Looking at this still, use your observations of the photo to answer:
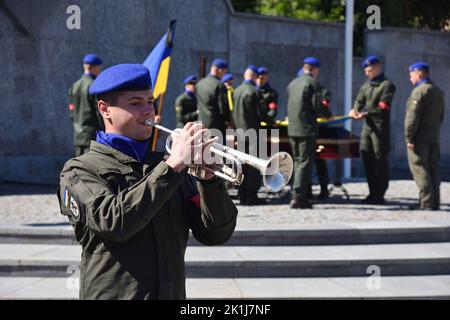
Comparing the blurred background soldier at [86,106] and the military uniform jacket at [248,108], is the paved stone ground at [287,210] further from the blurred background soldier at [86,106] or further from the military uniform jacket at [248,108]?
the military uniform jacket at [248,108]

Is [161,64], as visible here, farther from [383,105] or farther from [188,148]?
[188,148]

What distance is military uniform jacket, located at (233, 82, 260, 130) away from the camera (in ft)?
33.8

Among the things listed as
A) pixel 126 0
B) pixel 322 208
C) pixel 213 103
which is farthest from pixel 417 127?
pixel 126 0

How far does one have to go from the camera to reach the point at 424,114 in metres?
9.90

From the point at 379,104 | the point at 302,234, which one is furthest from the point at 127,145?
the point at 379,104

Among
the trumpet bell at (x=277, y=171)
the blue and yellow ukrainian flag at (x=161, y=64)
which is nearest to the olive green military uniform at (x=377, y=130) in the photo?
the blue and yellow ukrainian flag at (x=161, y=64)

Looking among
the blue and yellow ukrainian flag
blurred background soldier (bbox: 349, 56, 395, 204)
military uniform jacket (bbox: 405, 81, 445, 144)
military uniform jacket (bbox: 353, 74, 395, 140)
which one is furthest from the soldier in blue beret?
military uniform jacket (bbox: 405, 81, 445, 144)

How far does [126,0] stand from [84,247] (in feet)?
39.1

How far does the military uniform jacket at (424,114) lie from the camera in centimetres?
978

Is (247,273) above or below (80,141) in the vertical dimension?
below

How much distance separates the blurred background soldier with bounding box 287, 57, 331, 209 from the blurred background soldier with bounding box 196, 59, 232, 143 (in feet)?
3.72

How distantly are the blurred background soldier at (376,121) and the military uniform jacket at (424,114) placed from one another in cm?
39
